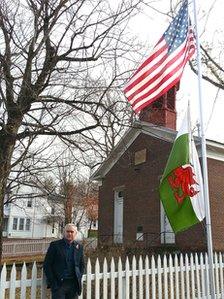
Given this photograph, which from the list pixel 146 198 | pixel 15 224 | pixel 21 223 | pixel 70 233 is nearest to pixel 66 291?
pixel 70 233

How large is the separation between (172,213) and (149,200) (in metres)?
15.6

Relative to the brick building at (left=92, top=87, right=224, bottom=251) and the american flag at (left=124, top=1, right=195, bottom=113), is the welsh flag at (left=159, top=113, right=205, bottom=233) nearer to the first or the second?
the american flag at (left=124, top=1, right=195, bottom=113)

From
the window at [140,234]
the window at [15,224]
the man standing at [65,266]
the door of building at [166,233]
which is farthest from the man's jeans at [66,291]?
the window at [15,224]

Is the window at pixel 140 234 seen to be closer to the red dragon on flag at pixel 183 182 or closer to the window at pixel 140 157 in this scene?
the window at pixel 140 157

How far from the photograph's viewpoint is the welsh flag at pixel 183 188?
6.30 meters


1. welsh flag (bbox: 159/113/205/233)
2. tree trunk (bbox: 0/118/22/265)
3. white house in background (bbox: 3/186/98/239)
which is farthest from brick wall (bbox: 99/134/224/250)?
white house in background (bbox: 3/186/98/239)

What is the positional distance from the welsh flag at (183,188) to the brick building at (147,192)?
11077 mm

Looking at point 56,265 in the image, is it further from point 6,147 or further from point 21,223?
point 21,223

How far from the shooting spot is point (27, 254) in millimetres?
28859

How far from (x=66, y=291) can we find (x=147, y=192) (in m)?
16.7

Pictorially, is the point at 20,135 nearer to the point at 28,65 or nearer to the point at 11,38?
the point at 28,65

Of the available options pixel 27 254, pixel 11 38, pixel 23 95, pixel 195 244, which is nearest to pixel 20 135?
pixel 23 95

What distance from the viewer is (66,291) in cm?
569

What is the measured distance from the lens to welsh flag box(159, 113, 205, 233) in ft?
20.7
